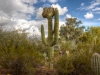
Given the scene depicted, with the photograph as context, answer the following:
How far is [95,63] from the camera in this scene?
27.1 ft

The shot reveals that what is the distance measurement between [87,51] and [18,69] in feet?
10.9

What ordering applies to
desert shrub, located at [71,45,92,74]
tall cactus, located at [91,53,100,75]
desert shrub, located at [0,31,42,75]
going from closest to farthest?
tall cactus, located at [91,53,100,75]
desert shrub, located at [0,31,42,75]
desert shrub, located at [71,45,92,74]

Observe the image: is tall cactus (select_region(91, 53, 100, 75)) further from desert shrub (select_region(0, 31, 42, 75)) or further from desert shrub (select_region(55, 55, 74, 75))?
desert shrub (select_region(0, 31, 42, 75))

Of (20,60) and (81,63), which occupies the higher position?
(20,60)

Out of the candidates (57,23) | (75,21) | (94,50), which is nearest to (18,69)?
(94,50)

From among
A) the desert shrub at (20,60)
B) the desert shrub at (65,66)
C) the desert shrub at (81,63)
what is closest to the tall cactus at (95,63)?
the desert shrub at (81,63)

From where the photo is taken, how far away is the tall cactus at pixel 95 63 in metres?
8.26

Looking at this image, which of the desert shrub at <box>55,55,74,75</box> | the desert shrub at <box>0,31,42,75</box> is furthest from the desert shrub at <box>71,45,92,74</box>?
the desert shrub at <box>0,31,42,75</box>

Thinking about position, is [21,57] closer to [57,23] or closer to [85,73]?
[85,73]

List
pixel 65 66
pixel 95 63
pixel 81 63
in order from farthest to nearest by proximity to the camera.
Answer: pixel 81 63
pixel 65 66
pixel 95 63

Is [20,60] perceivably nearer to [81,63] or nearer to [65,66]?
[65,66]

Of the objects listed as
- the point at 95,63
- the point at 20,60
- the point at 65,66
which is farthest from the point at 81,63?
the point at 20,60

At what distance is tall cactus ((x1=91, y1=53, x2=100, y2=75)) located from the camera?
826 centimetres

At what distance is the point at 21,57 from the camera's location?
8.32 meters
